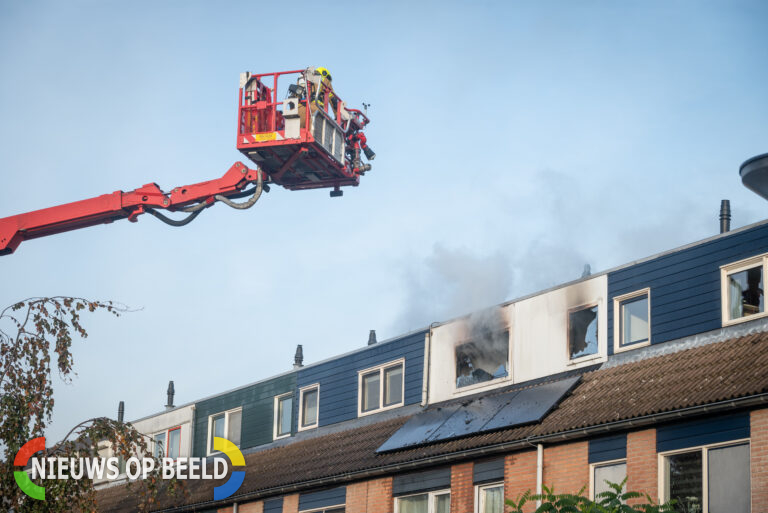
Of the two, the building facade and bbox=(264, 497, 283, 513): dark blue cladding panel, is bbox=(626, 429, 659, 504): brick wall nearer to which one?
the building facade

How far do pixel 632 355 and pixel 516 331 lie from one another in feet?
12.1

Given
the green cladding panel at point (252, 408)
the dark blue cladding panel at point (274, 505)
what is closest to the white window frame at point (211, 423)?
the green cladding panel at point (252, 408)

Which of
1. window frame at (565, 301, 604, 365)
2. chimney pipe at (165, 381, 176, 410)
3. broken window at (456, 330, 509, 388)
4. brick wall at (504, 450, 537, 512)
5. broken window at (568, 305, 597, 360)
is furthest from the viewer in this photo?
chimney pipe at (165, 381, 176, 410)

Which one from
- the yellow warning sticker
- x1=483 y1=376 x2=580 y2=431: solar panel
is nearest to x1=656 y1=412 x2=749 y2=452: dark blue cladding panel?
x1=483 y1=376 x2=580 y2=431: solar panel

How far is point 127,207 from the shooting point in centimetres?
2595

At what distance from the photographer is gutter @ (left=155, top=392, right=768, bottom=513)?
18903mm

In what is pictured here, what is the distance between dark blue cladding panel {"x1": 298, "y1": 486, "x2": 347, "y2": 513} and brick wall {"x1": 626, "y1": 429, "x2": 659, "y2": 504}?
28.7 ft

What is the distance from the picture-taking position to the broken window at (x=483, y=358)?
2652 centimetres

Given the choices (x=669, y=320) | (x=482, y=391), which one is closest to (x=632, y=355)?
(x=669, y=320)

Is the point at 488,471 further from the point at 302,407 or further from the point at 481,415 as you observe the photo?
the point at 302,407

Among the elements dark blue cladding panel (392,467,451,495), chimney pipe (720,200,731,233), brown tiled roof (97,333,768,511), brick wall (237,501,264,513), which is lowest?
brick wall (237,501,264,513)

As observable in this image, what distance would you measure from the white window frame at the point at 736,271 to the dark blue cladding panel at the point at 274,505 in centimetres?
1320

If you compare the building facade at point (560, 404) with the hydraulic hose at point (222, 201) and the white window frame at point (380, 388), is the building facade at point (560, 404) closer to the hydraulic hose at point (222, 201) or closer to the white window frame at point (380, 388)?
the white window frame at point (380, 388)

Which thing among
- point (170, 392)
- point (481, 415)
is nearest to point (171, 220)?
point (481, 415)
